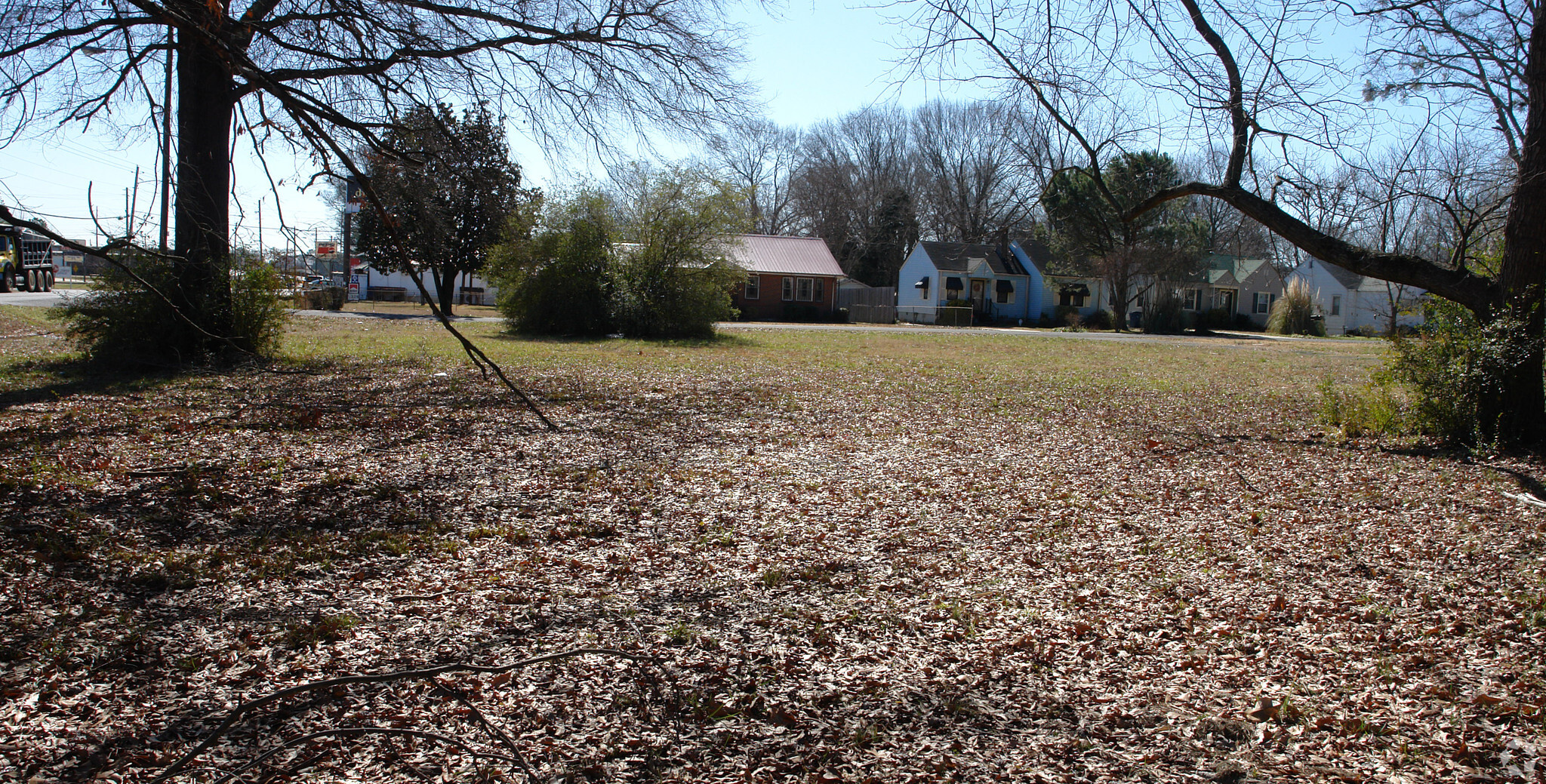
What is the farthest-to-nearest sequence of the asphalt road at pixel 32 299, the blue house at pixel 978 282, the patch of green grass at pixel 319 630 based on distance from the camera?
the blue house at pixel 978 282 < the asphalt road at pixel 32 299 < the patch of green grass at pixel 319 630

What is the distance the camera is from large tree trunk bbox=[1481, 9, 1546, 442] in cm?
781

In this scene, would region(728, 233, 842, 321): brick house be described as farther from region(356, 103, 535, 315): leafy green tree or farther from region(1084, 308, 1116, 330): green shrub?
region(356, 103, 535, 315): leafy green tree

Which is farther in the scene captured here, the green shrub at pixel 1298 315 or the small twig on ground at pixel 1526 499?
the green shrub at pixel 1298 315

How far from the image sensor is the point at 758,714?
10.1ft

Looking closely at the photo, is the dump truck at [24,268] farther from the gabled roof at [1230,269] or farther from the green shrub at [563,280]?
the gabled roof at [1230,269]

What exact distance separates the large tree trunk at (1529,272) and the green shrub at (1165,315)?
108ft

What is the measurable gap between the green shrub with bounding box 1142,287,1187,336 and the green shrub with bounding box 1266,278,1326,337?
7091 mm

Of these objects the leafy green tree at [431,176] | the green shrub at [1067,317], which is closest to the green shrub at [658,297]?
the leafy green tree at [431,176]

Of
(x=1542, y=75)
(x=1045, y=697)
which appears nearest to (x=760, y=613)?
(x=1045, y=697)

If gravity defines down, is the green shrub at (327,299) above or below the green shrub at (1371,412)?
above

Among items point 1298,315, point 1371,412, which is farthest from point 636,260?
point 1298,315

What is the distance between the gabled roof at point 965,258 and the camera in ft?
151

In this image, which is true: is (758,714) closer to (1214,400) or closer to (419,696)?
(419,696)

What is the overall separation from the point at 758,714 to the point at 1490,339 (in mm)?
8659
